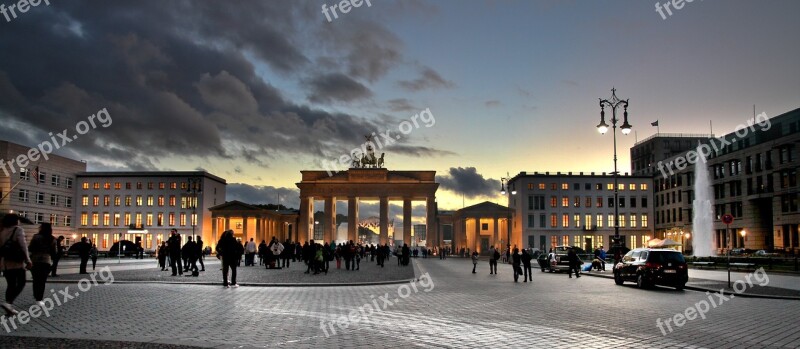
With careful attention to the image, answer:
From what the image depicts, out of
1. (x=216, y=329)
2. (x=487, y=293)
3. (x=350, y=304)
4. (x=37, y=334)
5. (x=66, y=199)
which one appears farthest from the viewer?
(x=66, y=199)

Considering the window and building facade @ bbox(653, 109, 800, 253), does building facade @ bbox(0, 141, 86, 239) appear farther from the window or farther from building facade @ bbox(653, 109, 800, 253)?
building facade @ bbox(653, 109, 800, 253)

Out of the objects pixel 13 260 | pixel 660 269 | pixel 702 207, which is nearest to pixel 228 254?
pixel 13 260

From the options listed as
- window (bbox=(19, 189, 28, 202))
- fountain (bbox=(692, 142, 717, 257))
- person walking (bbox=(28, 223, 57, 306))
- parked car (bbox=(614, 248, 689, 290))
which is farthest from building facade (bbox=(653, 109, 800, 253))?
window (bbox=(19, 189, 28, 202))

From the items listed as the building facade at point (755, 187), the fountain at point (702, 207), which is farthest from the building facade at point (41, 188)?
the building facade at point (755, 187)

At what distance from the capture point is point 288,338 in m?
11.1

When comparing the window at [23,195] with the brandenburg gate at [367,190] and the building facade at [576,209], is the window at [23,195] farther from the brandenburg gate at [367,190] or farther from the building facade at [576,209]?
the building facade at [576,209]

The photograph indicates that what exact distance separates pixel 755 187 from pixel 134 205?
318 feet

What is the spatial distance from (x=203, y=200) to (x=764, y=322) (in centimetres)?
11116

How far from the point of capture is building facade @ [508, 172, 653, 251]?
11588 cm

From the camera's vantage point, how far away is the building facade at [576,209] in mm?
115875

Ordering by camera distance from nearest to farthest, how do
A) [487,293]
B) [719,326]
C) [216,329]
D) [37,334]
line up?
1. [37,334]
2. [216,329]
3. [719,326]
4. [487,293]

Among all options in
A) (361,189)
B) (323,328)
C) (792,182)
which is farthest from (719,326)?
(361,189)

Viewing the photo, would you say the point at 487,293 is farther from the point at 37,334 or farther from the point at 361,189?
the point at 361,189

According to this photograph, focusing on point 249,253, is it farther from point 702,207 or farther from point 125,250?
point 702,207
